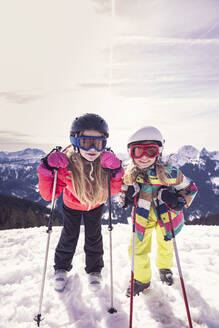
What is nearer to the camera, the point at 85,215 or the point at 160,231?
the point at 160,231

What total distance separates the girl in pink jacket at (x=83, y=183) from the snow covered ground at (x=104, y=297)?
1.04 feet

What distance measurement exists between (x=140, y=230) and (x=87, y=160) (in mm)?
1521

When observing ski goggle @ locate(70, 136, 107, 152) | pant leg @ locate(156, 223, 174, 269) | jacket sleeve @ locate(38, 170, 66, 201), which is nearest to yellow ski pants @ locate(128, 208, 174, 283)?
pant leg @ locate(156, 223, 174, 269)

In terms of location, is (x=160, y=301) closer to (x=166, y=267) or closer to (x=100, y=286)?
Result: (x=166, y=267)

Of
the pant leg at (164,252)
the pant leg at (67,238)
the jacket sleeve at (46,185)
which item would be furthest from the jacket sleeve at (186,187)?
the jacket sleeve at (46,185)

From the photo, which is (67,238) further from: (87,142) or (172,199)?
(172,199)

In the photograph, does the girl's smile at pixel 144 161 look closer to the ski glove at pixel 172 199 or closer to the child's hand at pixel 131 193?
the child's hand at pixel 131 193

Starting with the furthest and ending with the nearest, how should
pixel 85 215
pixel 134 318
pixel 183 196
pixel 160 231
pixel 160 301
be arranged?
pixel 85 215
pixel 160 231
pixel 183 196
pixel 160 301
pixel 134 318

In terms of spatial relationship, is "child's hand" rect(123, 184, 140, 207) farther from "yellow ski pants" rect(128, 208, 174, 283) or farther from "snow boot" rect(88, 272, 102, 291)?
"snow boot" rect(88, 272, 102, 291)

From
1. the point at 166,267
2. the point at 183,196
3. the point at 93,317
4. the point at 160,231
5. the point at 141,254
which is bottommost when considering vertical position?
the point at 93,317

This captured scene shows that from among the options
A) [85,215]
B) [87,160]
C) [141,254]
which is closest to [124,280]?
[141,254]

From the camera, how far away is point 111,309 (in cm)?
304

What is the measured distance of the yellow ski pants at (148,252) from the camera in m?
3.54

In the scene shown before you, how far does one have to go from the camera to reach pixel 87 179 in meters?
3.66
